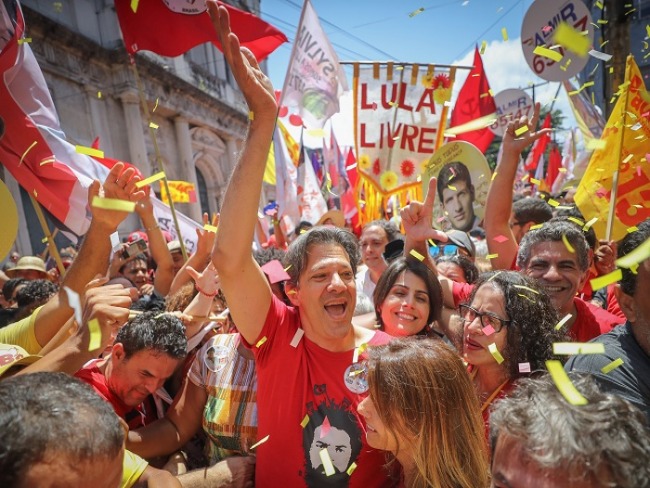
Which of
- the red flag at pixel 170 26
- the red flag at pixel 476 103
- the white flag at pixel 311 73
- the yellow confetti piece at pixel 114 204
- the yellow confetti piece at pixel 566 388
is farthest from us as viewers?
the red flag at pixel 476 103

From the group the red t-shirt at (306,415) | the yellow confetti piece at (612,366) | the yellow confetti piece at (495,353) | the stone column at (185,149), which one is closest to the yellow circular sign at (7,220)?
the red t-shirt at (306,415)

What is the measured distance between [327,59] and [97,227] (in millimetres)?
4375

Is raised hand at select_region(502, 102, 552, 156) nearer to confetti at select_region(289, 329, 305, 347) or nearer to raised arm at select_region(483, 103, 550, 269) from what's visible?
raised arm at select_region(483, 103, 550, 269)

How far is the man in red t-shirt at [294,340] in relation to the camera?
5.49ft

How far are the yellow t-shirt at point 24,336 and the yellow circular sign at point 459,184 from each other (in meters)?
3.58

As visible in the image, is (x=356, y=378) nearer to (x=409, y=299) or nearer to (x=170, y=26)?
(x=409, y=299)

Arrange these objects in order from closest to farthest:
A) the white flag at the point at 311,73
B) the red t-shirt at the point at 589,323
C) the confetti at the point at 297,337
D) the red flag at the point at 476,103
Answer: the confetti at the point at 297,337
the red t-shirt at the point at 589,323
the white flag at the point at 311,73
the red flag at the point at 476,103

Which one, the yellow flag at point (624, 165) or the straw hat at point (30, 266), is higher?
the yellow flag at point (624, 165)

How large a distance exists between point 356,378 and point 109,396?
1.18 metres

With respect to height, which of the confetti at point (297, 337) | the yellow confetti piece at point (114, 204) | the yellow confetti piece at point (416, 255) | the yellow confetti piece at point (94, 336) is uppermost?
the yellow confetti piece at point (114, 204)

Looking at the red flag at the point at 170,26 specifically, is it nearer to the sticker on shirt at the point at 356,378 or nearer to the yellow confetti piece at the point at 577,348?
the sticker on shirt at the point at 356,378

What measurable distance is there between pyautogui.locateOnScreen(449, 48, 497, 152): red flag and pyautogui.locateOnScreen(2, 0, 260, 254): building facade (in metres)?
5.10

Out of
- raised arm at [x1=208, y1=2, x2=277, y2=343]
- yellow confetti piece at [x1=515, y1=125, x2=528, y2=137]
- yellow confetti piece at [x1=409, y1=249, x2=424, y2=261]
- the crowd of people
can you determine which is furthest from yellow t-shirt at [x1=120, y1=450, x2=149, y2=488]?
yellow confetti piece at [x1=515, y1=125, x2=528, y2=137]

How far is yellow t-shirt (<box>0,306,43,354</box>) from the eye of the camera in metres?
1.94
